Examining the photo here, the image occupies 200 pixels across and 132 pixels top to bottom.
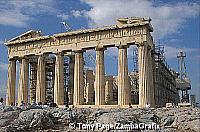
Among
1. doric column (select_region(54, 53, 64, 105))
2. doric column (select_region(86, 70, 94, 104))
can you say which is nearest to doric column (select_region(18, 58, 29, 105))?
doric column (select_region(54, 53, 64, 105))

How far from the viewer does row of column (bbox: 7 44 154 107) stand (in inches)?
1849

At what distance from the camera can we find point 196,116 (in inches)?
1229

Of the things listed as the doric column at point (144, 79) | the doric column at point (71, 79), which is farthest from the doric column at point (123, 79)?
the doric column at point (71, 79)

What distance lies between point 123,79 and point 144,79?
2.78 m

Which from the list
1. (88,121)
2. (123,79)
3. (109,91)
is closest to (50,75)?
(109,91)

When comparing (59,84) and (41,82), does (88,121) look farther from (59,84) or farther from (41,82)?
(41,82)

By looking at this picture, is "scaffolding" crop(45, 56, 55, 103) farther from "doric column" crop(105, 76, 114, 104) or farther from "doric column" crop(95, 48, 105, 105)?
"doric column" crop(95, 48, 105, 105)

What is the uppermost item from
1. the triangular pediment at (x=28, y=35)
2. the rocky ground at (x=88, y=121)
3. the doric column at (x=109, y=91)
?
the triangular pediment at (x=28, y=35)

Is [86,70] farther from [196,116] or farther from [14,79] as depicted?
[196,116]

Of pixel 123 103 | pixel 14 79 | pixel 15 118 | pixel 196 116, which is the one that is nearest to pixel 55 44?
Answer: pixel 14 79

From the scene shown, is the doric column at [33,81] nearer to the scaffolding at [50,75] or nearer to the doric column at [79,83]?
the scaffolding at [50,75]

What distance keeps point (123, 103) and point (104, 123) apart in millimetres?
17859

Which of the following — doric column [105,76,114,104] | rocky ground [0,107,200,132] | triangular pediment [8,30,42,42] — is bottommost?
rocky ground [0,107,200,132]

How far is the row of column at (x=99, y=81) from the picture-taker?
154ft
